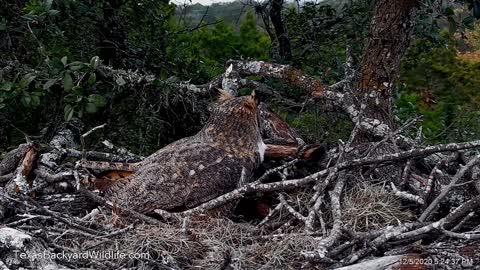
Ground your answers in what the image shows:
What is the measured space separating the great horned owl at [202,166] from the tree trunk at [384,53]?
2.28 ft

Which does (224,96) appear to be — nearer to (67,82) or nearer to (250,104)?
(250,104)

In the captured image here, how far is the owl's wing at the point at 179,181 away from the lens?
3656 millimetres

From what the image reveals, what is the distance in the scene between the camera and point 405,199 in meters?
3.55

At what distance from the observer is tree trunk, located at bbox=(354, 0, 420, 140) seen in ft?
13.7

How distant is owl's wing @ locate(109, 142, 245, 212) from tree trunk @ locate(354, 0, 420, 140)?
0.94m

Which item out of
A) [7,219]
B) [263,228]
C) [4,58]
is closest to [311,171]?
[263,228]

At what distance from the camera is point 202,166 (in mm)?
3812

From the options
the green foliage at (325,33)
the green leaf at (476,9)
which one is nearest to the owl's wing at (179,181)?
the green leaf at (476,9)

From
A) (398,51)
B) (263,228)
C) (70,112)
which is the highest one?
(398,51)

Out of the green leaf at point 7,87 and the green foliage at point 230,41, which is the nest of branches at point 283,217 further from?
the green foliage at point 230,41

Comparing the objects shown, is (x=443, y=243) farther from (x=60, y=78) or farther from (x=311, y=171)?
Result: (x=60, y=78)

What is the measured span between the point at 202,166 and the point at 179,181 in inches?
6.5

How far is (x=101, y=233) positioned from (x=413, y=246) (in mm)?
1383

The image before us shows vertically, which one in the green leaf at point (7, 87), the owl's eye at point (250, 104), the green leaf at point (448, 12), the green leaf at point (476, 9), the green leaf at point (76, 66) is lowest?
the owl's eye at point (250, 104)
